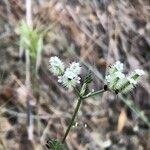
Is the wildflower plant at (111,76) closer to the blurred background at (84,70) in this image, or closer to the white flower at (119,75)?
the white flower at (119,75)

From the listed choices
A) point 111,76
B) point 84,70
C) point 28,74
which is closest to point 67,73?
point 111,76

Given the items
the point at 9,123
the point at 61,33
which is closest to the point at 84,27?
the point at 61,33

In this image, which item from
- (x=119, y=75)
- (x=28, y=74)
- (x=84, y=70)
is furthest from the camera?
(x=28, y=74)

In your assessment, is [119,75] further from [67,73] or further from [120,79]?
[67,73]

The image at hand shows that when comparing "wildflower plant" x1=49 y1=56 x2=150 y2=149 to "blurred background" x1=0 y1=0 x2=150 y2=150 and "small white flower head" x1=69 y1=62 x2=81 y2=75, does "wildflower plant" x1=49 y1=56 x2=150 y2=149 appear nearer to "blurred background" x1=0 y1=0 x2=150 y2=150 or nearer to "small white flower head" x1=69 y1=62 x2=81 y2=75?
"small white flower head" x1=69 y1=62 x2=81 y2=75

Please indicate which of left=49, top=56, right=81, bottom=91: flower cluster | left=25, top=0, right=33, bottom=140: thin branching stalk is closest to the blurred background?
left=25, top=0, right=33, bottom=140: thin branching stalk

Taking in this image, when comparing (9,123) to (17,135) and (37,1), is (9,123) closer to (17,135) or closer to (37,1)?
(17,135)
